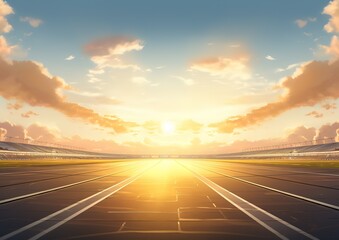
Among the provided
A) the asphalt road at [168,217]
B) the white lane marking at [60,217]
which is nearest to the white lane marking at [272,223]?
the asphalt road at [168,217]

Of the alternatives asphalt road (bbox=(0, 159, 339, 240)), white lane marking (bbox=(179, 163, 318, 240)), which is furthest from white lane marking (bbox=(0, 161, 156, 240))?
white lane marking (bbox=(179, 163, 318, 240))

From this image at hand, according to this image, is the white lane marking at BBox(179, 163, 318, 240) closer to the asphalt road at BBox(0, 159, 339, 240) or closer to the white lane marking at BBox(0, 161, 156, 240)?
the asphalt road at BBox(0, 159, 339, 240)

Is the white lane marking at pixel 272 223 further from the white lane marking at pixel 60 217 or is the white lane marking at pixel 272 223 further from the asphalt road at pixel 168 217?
the white lane marking at pixel 60 217

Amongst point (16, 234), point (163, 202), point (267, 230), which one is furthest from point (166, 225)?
point (163, 202)

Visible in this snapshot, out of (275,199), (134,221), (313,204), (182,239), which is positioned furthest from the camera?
(275,199)

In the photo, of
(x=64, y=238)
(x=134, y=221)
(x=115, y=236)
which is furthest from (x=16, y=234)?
(x=134, y=221)

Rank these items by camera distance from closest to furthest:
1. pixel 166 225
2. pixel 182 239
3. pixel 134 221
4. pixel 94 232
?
pixel 182 239, pixel 94 232, pixel 166 225, pixel 134 221

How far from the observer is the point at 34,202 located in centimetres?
1664

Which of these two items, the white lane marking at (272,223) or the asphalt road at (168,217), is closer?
the white lane marking at (272,223)

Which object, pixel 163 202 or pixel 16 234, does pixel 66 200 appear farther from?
pixel 16 234

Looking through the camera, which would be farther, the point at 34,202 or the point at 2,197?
the point at 2,197

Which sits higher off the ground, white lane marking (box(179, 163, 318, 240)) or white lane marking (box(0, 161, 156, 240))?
white lane marking (box(0, 161, 156, 240))

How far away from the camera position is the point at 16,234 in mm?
9758

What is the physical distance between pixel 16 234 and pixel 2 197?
9.65 metres
